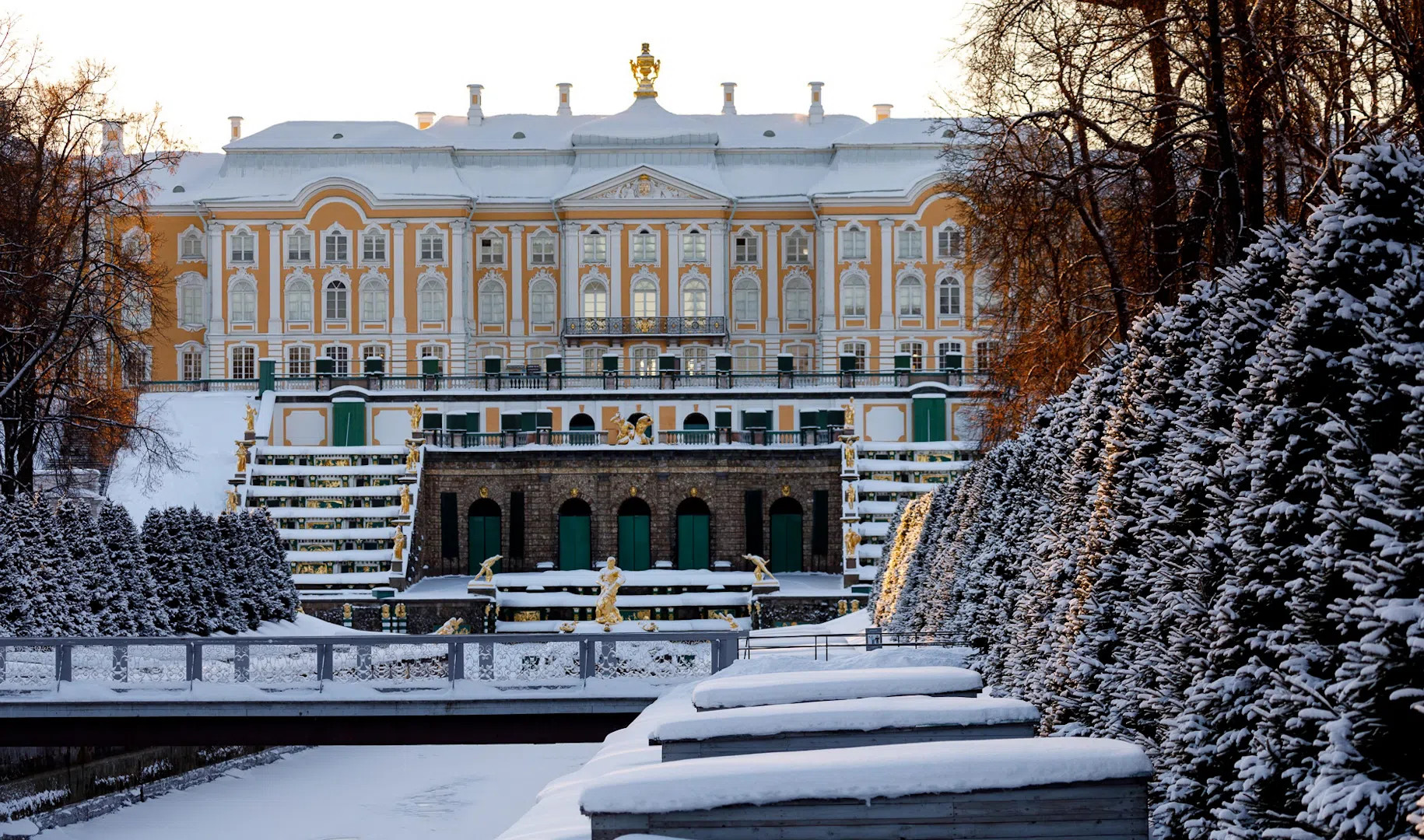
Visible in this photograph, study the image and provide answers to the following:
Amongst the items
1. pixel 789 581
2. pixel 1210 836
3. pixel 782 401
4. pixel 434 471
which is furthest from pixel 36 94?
pixel 1210 836

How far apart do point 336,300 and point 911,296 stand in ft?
67.8

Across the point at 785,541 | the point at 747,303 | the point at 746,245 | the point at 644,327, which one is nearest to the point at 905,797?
the point at 785,541

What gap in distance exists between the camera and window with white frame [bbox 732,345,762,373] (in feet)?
216

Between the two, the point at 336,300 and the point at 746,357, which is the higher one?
the point at 336,300

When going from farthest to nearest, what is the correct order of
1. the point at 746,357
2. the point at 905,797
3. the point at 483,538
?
the point at 746,357, the point at 483,538, the point at 905,797

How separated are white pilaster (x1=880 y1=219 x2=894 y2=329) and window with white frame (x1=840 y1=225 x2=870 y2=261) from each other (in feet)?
1.92

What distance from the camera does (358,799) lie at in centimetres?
2898

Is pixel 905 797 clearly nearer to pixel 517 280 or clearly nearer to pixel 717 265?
pixel 717 265

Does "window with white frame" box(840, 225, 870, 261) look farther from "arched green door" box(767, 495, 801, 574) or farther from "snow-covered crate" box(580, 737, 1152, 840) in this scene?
"snow-covered crate" box(580, 737, 1152, 840)

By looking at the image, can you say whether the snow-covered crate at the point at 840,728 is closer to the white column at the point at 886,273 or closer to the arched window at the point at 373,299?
the white column at the point at 886,273

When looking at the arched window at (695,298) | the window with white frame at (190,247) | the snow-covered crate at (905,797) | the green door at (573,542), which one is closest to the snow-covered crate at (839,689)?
the snow-covered crate at (905,797)

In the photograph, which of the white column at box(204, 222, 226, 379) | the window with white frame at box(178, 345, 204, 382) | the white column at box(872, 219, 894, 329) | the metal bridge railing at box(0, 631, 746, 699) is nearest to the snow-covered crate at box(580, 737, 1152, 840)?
the metal bridge railing at box(0, 631, 746, 699)

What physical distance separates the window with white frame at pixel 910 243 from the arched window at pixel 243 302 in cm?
2310

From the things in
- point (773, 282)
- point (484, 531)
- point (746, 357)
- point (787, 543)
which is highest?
point (773, 282)
